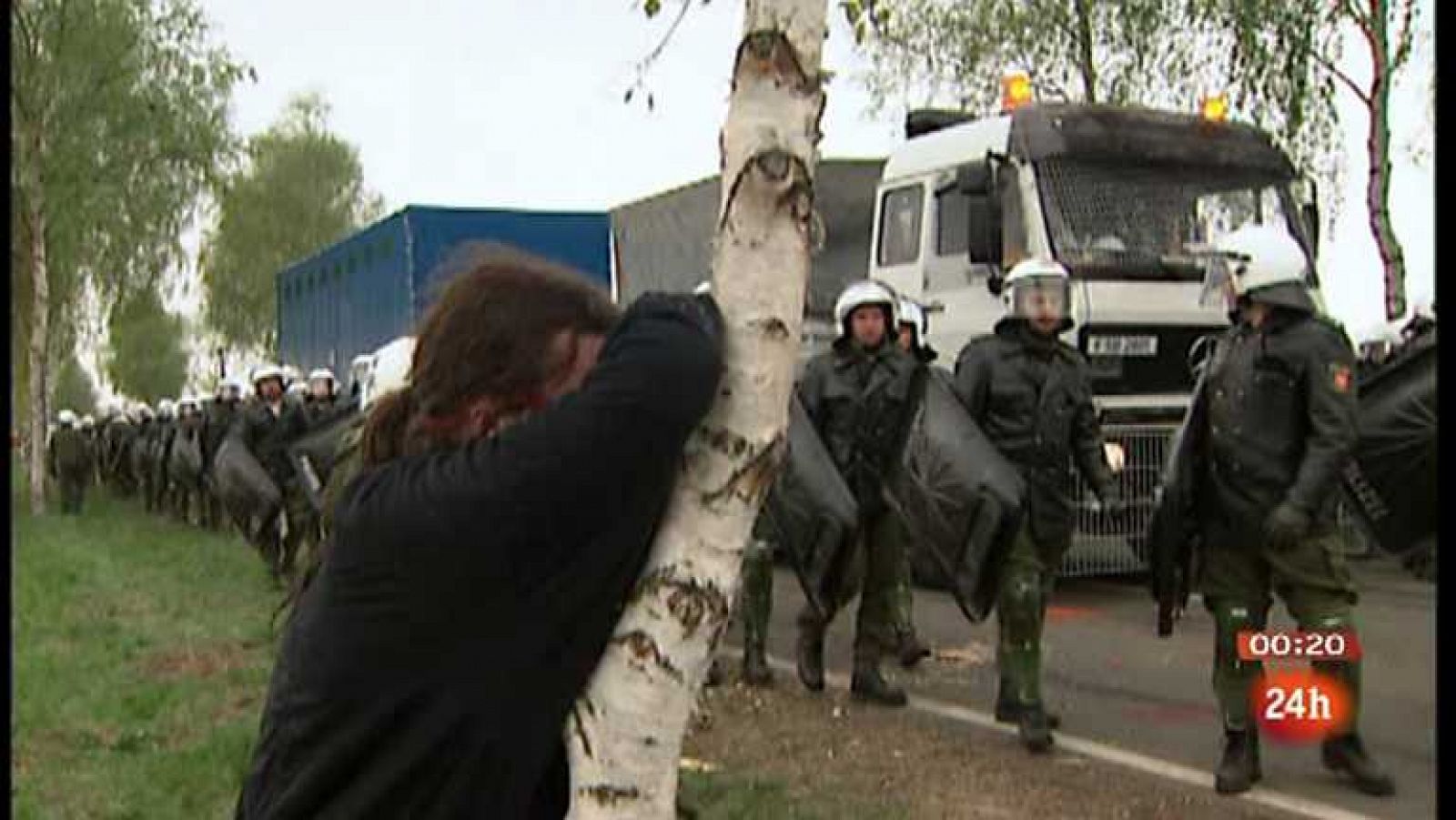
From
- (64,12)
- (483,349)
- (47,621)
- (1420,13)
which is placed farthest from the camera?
(64,12)

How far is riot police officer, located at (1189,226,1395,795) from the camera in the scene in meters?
5.38

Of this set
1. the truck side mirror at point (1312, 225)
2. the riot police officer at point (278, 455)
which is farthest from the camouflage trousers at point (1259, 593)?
the truck side mirror at point (1312, 225)

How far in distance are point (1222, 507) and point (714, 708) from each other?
241 cm

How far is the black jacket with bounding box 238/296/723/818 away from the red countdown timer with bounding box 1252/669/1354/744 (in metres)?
4.29

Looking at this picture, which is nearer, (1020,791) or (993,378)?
(1020,791)

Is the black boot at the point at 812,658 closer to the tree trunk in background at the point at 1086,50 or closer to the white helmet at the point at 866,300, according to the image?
the white helmet at the point at 866,300

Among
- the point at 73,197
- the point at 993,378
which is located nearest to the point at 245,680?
the point at 993,378

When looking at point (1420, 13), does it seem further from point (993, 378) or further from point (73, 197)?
point (73, 197)

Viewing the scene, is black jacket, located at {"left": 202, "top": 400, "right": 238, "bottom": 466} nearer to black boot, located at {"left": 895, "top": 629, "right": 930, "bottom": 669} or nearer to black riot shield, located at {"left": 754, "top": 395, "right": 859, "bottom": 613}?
black boot, located at {"left": 895, "top": 629, "right": 930, "bottom": 669}

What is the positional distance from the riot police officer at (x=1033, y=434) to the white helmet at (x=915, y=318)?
57.4 inches

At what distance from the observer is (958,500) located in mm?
6406

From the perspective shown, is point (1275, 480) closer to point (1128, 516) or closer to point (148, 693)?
point (1128, 516)

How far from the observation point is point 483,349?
5.88 feet

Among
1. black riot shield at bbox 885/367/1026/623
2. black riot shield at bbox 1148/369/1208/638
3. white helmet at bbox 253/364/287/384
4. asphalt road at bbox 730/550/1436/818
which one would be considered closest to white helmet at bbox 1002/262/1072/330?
black riot shield at bbox 885/367/1026/623
